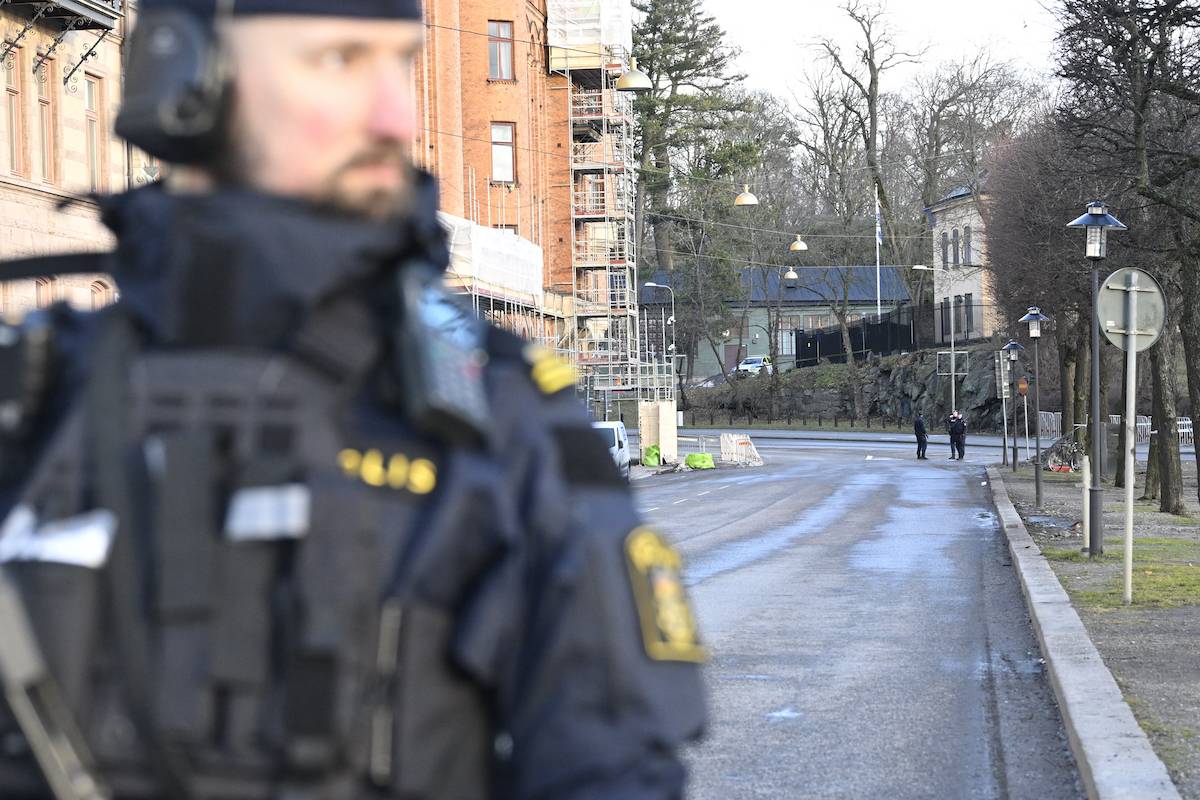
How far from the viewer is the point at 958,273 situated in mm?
82062

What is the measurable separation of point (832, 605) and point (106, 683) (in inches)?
516

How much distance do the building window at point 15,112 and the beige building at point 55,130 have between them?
0.05ft

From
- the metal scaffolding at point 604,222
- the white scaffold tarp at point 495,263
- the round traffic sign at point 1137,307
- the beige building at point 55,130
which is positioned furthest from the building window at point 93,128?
the metal scaffolding at point 604,222

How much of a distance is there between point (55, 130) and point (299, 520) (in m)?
26.4

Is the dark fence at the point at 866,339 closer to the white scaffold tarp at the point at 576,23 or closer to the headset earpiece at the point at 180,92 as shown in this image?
the white scaffold tarp at the point at 576,23

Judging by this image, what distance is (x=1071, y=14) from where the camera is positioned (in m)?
20.8

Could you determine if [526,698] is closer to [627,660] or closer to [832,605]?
[627,660]

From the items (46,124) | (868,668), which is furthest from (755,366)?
(868,668)

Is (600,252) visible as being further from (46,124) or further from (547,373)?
(547,373)

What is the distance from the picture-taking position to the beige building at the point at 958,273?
77.6m

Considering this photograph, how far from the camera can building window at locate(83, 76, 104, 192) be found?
2750 centimetres

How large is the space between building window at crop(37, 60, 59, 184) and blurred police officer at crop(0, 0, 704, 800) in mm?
25348

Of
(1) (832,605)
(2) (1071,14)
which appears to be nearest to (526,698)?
(1) (832,605)

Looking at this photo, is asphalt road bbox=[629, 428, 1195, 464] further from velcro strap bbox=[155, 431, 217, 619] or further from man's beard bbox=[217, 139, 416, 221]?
velcro strap bbox=[155, 431, 217, 619]
